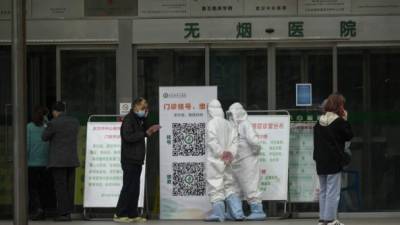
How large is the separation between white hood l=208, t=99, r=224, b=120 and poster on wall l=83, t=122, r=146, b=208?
4.57 feet

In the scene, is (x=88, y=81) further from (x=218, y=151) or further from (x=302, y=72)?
(x=302, y=72)

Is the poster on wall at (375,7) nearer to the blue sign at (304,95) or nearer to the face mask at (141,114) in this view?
the blue sign at (304,95)

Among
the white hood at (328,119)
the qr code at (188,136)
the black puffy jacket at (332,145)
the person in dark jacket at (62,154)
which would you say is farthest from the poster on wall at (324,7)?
the person in dark jacket at (62,154)

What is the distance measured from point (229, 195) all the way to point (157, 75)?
2.41 meters

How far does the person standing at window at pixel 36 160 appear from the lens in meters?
12.3

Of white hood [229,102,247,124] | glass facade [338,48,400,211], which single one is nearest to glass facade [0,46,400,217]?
glass facade [338,48,400,211]

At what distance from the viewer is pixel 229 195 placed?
38.7 feet

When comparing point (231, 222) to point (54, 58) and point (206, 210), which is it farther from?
point (54, 58)

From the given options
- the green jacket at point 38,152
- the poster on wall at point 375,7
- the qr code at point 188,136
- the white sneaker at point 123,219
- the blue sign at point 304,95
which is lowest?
the white sneaker at point 123,219

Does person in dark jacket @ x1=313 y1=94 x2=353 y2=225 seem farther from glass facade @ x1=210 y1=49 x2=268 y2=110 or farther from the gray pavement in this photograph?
glass facade @ x1=210 y1=49 x2=268 y2=110

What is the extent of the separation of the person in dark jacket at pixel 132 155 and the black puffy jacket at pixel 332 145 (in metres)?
2.64

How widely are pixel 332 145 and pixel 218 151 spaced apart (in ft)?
6.15

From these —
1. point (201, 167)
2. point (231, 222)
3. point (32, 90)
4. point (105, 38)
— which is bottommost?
point (231, 222)

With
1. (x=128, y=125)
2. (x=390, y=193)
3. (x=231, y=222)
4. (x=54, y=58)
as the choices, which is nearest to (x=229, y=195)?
(x=231, y=222)
